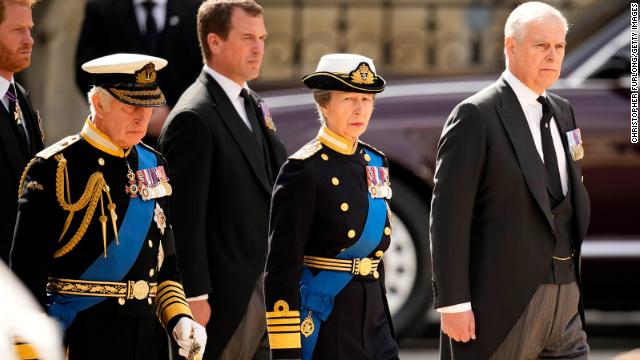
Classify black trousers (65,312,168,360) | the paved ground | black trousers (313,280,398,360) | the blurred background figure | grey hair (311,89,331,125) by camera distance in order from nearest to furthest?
the blurred background figure, black trousers (65,312,168,360), black trousers (313,280,398,360), grey hair (311,89,331,125), the paved ground

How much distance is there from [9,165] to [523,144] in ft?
6.46

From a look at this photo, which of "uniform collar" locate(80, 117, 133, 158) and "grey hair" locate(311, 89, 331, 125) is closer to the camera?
"uniform collar" locate(80, 117, 133, 158)

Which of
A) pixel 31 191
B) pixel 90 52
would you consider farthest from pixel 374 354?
pixel 90 52

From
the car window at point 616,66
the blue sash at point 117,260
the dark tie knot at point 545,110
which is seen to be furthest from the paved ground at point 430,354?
the blue sash at point 117,260

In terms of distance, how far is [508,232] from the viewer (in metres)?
5.96

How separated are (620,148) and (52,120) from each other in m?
8.38

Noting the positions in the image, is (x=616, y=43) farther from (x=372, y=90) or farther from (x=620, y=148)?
(x=372, y=90)

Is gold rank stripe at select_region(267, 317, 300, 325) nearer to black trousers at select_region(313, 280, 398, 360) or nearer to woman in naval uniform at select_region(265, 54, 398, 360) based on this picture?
woman in naval uniform at select_region(265, 54, 398, 360)

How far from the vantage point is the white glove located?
17.5ft

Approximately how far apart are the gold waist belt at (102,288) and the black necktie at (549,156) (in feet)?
5.63

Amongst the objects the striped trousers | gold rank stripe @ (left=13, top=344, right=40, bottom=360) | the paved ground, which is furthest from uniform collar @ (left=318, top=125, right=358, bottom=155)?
the paved ground

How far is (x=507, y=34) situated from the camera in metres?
6.16

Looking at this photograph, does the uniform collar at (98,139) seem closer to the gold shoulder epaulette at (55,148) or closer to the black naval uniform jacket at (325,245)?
the gold shoulder epaulette at (55,148)

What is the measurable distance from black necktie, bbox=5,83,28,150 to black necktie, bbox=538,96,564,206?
6.64 feet
